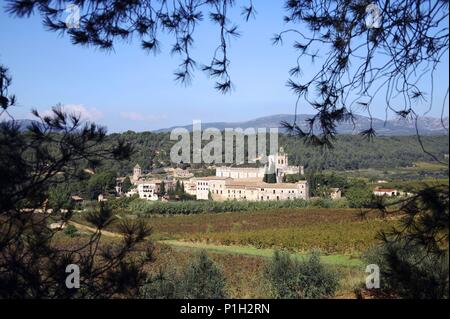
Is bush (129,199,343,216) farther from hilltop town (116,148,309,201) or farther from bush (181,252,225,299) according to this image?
bush (181,252,225,299)

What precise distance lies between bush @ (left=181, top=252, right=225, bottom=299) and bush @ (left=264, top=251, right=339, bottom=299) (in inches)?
31.9

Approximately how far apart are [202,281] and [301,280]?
4.98 feet

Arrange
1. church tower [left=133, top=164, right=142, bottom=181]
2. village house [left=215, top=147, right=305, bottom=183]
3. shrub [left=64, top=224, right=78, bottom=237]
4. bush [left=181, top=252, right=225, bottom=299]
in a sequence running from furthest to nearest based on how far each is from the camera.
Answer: village house [left=215, top=147, right=305, bottom=183] → church tower [left=133, top=164, right=142, bottom=181] → bush [left=181, top=252, right=225, bottom=299] → shrub [left=64, top=224, right=78, bottom=237]

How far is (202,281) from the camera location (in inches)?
238

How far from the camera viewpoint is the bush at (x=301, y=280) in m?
6.27

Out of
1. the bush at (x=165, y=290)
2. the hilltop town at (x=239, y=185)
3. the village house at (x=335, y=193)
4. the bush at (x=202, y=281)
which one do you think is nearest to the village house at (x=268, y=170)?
the hilltop town at (x=239, y=185)

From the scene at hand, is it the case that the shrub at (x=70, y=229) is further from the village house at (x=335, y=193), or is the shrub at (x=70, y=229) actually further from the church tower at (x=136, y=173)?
the village house at (x=335, y=193)

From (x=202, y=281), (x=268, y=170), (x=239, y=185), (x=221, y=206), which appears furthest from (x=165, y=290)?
(x=268, y=170)

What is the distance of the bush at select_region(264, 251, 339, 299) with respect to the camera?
627 cm

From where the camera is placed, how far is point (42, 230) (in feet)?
7.82

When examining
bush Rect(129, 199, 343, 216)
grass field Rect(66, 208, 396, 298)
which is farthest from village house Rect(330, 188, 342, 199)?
grass field Rect(66, 208, 396, 298)

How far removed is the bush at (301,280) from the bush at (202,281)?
81 centimetres

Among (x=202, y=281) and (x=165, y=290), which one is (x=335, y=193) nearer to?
(x=202, y=281)

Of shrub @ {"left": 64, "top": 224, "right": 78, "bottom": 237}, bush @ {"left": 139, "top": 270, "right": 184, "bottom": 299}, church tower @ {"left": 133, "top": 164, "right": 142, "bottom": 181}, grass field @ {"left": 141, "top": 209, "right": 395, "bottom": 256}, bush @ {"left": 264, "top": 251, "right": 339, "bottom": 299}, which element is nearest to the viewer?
shrub @ {"left": 64, "top": 224, "right": 78, "bottom": 237}
